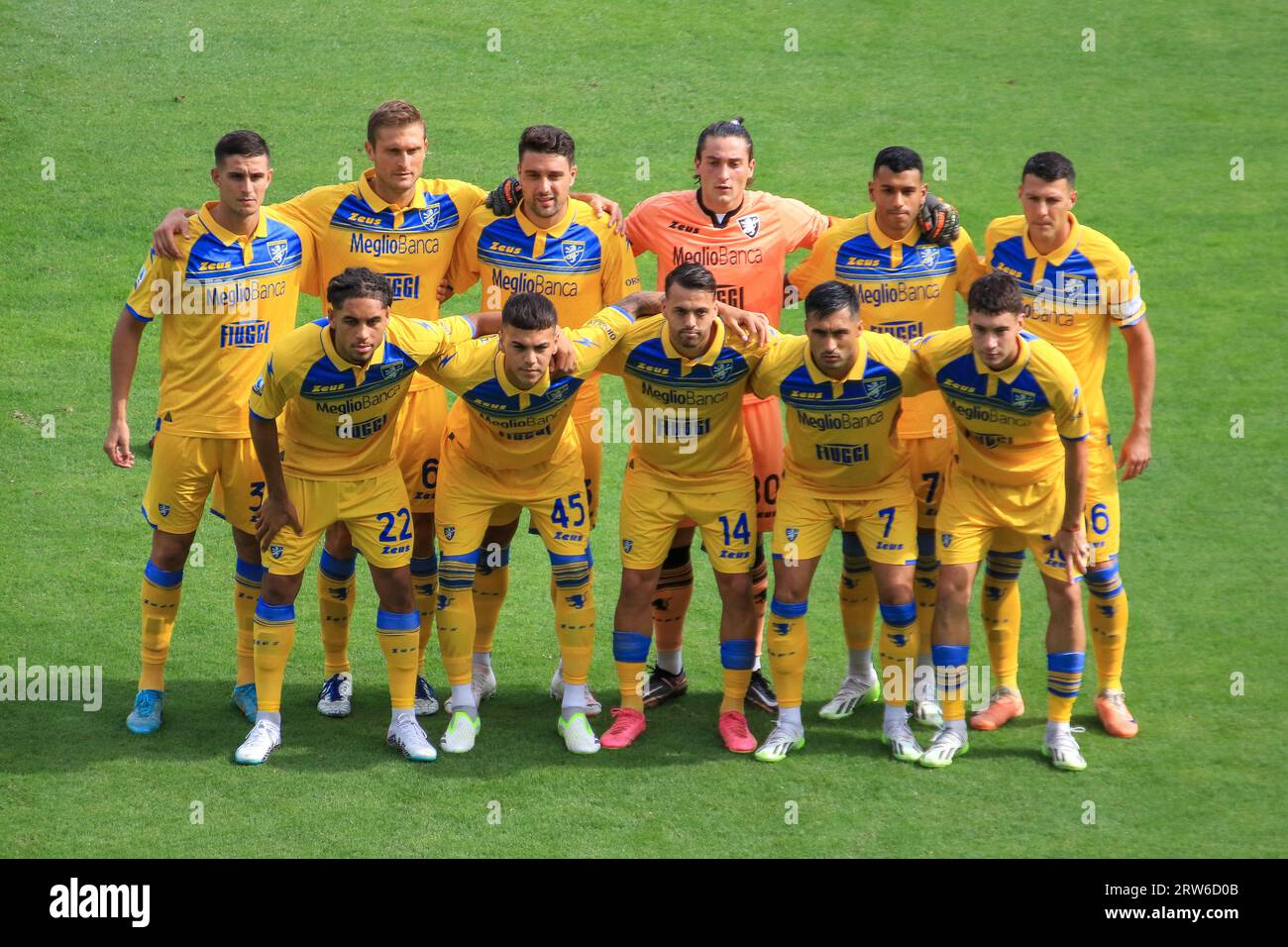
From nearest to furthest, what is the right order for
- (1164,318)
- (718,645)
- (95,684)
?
(95,684), (718,645), (1164,318)

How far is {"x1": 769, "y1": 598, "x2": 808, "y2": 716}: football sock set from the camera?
7934 mm

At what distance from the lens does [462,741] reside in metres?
8.02

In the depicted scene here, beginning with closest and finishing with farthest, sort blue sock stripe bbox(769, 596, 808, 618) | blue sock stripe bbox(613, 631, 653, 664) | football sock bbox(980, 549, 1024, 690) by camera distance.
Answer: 1. blue sock stripe bbox(769, 596, 808, 618)
2. blue sock stripe bbox(613, 631, 653, 664)
3. football sock bbox(980, 549, 1024, 690)

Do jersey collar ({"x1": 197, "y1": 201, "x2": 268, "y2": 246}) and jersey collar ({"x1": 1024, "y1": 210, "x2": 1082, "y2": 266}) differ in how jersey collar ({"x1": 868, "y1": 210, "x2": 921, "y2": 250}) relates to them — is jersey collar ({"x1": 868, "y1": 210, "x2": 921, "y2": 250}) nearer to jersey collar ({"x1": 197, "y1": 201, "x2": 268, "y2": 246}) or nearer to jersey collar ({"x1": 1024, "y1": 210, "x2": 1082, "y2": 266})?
jersey collar ({"x1": 1024, "y1": 210, "x2": 1082, "y2": 266})

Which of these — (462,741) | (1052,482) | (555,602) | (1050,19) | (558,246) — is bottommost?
(462,741)

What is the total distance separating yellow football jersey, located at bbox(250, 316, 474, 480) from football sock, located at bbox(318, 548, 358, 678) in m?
0.69

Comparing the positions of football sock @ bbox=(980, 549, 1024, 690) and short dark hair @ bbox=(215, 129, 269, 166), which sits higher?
short dark hair @ bbox=(215, 129, 269, 166)

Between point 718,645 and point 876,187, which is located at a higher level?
point 876,187

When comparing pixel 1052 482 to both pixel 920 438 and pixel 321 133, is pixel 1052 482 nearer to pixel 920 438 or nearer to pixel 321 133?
pixel 920 438

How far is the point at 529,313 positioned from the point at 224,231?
160 centimetres

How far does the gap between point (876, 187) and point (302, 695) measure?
3.84 metres

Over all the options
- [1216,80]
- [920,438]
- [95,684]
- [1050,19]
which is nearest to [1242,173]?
[1216,80]

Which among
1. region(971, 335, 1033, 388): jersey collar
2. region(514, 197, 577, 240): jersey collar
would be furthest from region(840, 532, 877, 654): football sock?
region(514, 197, 577, 240): jersey collar

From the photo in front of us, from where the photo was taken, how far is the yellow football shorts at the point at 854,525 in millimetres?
7902
